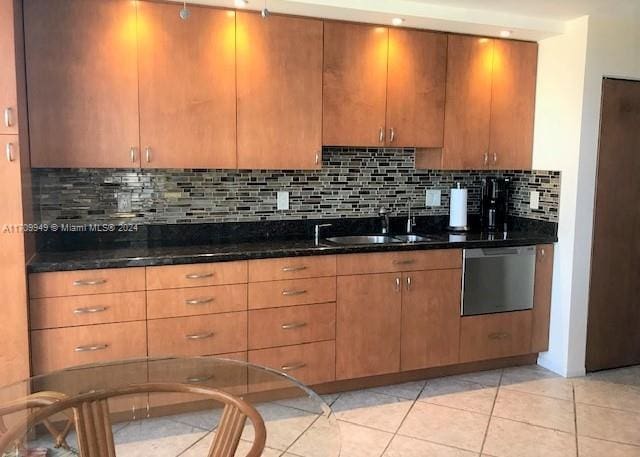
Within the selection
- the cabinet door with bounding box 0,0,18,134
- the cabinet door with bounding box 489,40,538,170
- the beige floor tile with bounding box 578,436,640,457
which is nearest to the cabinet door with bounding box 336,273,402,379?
the beige floor tile with bounding box 578,436,640,457

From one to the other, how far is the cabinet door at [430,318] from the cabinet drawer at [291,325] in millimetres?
504

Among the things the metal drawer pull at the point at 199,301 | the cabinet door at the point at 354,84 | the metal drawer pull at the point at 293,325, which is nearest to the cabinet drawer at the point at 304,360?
the metal drawer pull at the point at 293,325

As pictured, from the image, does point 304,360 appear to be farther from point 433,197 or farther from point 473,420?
point 433,197

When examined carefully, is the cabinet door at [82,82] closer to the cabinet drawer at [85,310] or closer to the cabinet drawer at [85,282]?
the cabinet drawer at [85,282]

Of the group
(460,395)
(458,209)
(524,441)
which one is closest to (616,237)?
(458,209)

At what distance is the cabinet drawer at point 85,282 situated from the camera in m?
2.74

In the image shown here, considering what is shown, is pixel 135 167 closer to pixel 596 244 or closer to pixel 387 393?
pixel 387 393

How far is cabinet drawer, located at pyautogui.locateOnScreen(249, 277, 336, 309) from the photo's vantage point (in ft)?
10.3

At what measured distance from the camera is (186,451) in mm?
2287

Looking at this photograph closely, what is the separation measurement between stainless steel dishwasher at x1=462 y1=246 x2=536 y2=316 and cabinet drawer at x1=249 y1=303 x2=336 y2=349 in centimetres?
95

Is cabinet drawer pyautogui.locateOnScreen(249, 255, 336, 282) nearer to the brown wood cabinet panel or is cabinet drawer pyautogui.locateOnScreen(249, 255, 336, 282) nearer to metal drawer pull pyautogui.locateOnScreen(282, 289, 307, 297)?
metal drawer pull pyautogui.locateOnScreen(282, 289, 307, 297)

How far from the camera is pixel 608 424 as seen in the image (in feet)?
10.2

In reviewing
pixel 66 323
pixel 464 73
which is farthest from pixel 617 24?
pixel 66 323

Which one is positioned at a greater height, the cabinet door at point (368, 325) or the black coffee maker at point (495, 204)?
the black coffee maker at point (495, 204)
